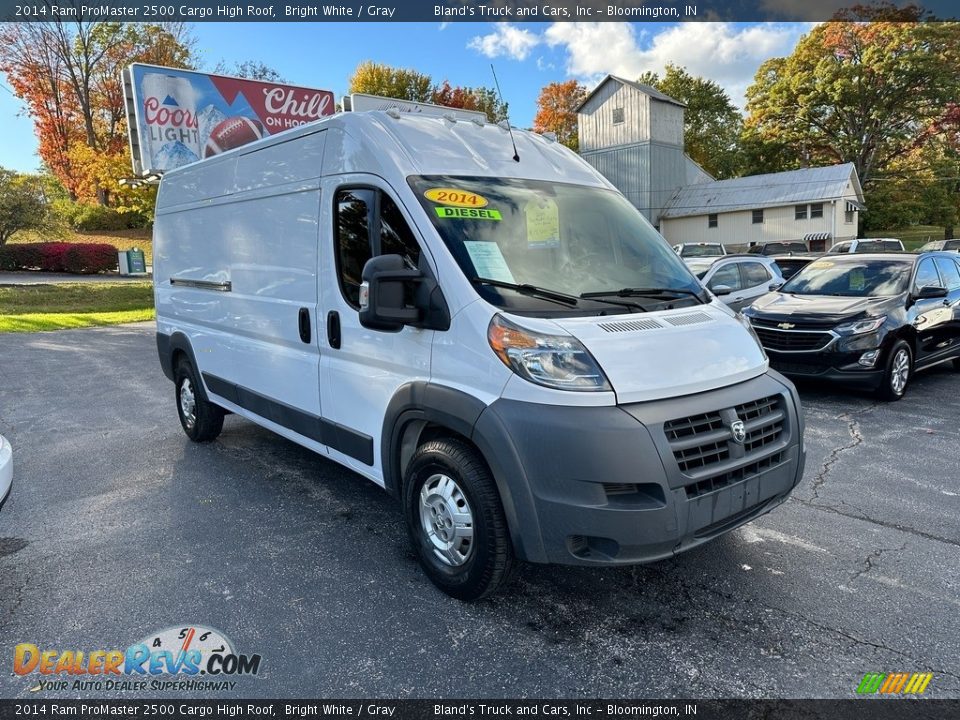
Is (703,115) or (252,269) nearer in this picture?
(252,269)

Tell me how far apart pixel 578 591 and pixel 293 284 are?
2.63 meters

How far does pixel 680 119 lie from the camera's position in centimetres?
3997

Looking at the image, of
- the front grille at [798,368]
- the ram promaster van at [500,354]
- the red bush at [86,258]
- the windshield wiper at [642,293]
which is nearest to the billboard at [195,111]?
the ram promaster van at [500,354]

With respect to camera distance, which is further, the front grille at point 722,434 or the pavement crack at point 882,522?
the pavement crack at point 882,522

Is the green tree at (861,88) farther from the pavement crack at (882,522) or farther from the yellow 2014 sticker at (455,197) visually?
the yellow 2014 sticker at (455,197)

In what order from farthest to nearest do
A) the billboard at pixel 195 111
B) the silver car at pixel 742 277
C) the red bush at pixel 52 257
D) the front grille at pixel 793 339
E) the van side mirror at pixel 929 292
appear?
1. the red bush at pixel 52 257
2. the billboard at pixel 195 111
3. the silver car at pixel 742 277
4. the van side mirror at pixel 929 292
5. the front grille at pixel 793 339

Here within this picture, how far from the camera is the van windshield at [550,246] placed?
10.7 ft

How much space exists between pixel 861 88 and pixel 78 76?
1916 inches

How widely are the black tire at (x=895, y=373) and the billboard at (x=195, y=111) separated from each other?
17.1 m

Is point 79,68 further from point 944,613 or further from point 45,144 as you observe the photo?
point 944,613

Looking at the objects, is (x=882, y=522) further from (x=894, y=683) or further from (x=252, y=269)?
(x=252, y=269)

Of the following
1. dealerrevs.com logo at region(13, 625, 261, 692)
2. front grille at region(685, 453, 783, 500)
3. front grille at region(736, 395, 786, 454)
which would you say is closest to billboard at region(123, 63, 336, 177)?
dealerrevs.com logo at region(13, 625, 261, 692)

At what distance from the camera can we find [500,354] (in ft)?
9.73

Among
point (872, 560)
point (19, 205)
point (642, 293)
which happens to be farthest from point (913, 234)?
point (642, 293)
